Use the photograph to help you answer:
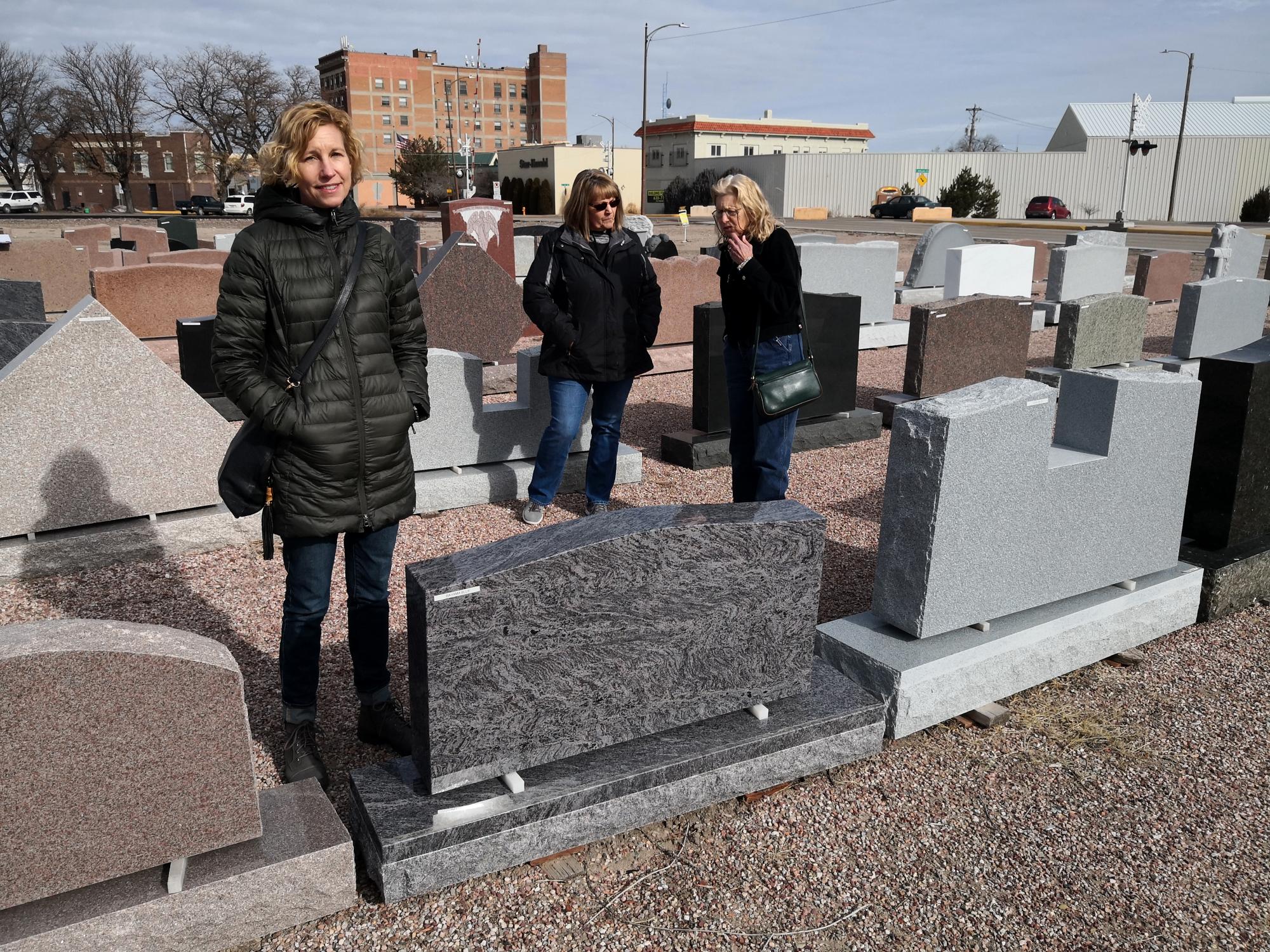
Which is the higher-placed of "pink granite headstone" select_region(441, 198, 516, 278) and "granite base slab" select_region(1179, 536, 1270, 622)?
"pink granite headstone" select_region(441, 198, 516, 278)

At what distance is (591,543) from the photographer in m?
2.58

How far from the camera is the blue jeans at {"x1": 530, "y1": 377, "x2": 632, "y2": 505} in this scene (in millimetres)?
5230

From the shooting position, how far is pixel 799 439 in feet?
23.0

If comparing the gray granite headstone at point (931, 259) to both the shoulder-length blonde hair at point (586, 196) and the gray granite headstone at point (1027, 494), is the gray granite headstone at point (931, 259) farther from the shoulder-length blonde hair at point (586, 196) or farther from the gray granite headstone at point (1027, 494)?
the gray granite headstone at point (1027, 494)

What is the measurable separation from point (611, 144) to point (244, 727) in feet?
197

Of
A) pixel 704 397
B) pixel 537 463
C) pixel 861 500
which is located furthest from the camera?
pixel 704 397

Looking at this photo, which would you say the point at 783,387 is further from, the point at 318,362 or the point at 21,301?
the point at 21,301

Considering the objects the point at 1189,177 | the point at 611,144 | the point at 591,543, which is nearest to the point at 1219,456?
the point at 591,543

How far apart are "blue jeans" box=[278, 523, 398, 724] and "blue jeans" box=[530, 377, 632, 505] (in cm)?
231

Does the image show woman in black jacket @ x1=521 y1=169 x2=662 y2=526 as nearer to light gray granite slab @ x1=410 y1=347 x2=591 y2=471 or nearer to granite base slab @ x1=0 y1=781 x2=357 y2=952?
light gray granite slab @ x1=410 y1=347 x2=591 y2=471

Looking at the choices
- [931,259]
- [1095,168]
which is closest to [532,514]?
[931,259]

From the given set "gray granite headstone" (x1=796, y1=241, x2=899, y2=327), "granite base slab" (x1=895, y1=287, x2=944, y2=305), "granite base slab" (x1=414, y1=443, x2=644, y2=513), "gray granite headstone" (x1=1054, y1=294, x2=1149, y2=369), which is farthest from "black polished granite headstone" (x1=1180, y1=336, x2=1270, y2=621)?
"granite base slab" (x1=895, y1=287, x2=944, y2=305)

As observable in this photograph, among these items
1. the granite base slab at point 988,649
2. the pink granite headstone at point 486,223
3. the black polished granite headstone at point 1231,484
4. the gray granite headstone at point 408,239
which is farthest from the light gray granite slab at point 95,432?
the gray granite headstone at point 408,239

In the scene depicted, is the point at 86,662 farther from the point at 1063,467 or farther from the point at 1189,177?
the point at 1189,177
